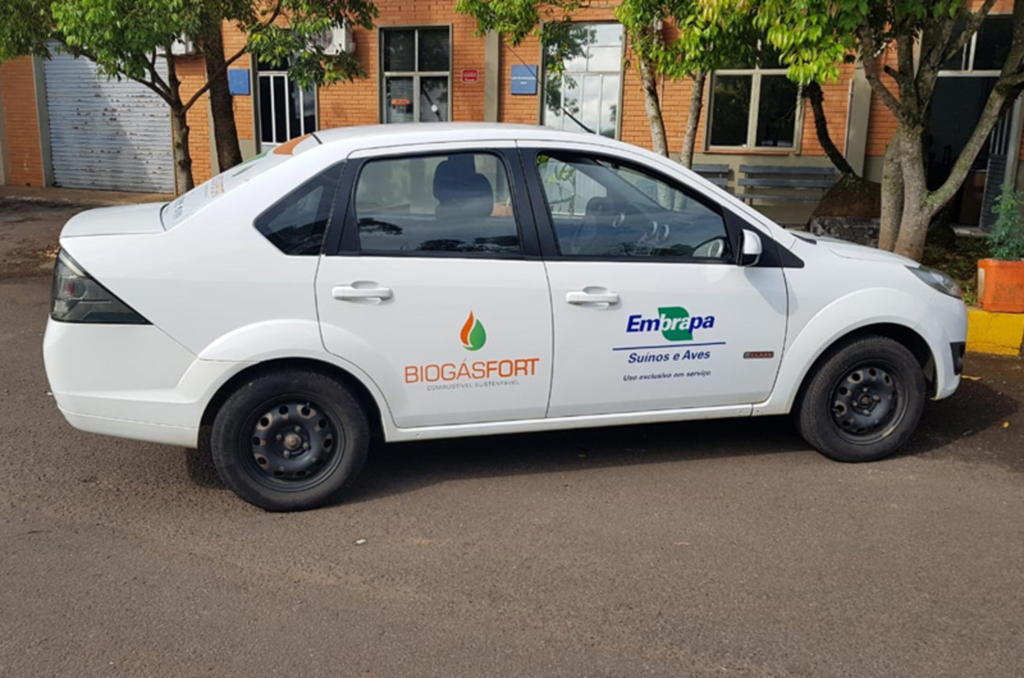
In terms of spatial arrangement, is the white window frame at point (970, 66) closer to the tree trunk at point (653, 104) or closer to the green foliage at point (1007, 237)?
the tree trunk at point (653, 104)

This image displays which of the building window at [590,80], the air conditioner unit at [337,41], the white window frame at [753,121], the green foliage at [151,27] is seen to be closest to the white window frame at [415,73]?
the air conditioner unit at [337,41]

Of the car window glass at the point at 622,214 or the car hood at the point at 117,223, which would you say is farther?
the car window glass at the point at 622,214

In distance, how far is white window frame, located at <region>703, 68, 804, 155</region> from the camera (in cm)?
1425

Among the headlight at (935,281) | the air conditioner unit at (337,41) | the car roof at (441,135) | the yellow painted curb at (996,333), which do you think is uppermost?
the air conditioner unit at (337,41)

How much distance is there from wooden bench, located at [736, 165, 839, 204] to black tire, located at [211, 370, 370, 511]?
11.0 m

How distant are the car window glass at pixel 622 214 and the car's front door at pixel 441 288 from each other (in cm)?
20

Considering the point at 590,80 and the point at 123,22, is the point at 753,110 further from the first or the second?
the point at 123,22

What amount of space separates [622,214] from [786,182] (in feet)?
33.6

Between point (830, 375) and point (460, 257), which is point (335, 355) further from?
point (830, 375)

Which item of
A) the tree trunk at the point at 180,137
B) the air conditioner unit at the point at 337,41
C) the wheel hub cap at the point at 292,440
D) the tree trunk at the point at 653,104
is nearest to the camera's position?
the wheel hub cap at the point at 292,440

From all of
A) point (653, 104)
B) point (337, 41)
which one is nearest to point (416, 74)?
point (337, 41)

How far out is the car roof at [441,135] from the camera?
180 inches

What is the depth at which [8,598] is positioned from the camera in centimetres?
371

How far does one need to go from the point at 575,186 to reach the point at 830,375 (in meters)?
1.72
